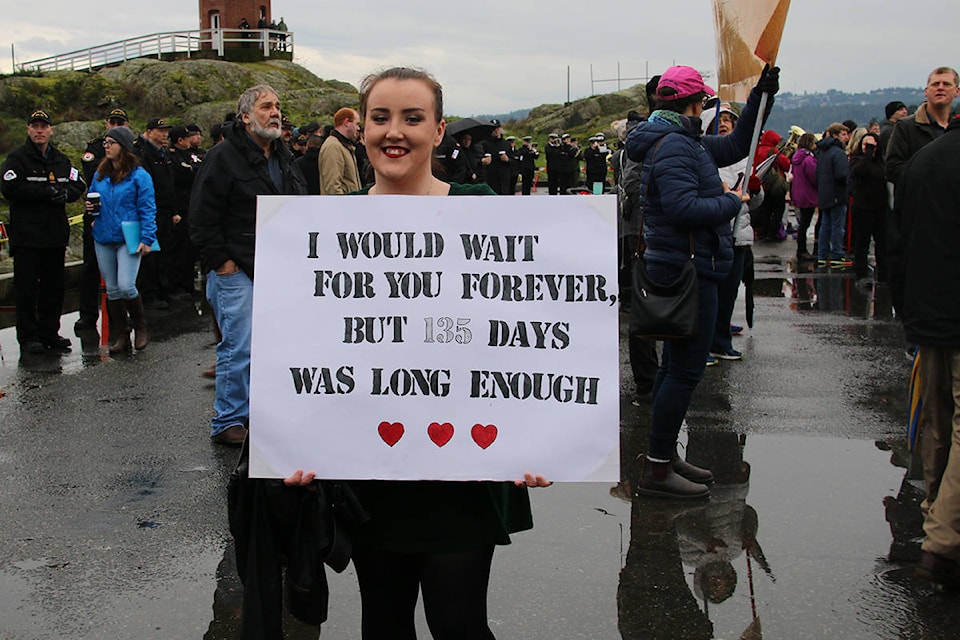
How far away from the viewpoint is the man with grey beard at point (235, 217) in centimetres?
612

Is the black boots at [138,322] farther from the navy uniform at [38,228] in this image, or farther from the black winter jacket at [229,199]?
the black winter jacket at [229,199]

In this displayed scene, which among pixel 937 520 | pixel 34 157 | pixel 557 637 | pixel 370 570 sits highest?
pixel 34 157

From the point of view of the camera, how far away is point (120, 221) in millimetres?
9203

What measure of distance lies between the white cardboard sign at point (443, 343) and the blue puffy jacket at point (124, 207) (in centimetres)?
719

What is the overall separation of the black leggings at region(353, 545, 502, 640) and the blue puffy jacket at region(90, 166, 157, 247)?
730 cm

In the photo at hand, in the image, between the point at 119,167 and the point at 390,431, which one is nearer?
the point at 390,431

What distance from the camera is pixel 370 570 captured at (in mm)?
2664

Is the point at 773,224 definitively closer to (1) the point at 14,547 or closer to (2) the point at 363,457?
(1) the point at 14,547

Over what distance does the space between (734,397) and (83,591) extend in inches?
189

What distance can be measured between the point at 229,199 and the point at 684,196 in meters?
2.81

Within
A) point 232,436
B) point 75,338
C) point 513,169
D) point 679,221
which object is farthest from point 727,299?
point 513,169

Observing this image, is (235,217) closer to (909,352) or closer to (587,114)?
(909,352)

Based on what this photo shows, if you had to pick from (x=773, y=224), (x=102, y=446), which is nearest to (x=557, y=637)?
(x=102, y=446)

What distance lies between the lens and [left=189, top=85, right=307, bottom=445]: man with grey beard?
20.1 feet
